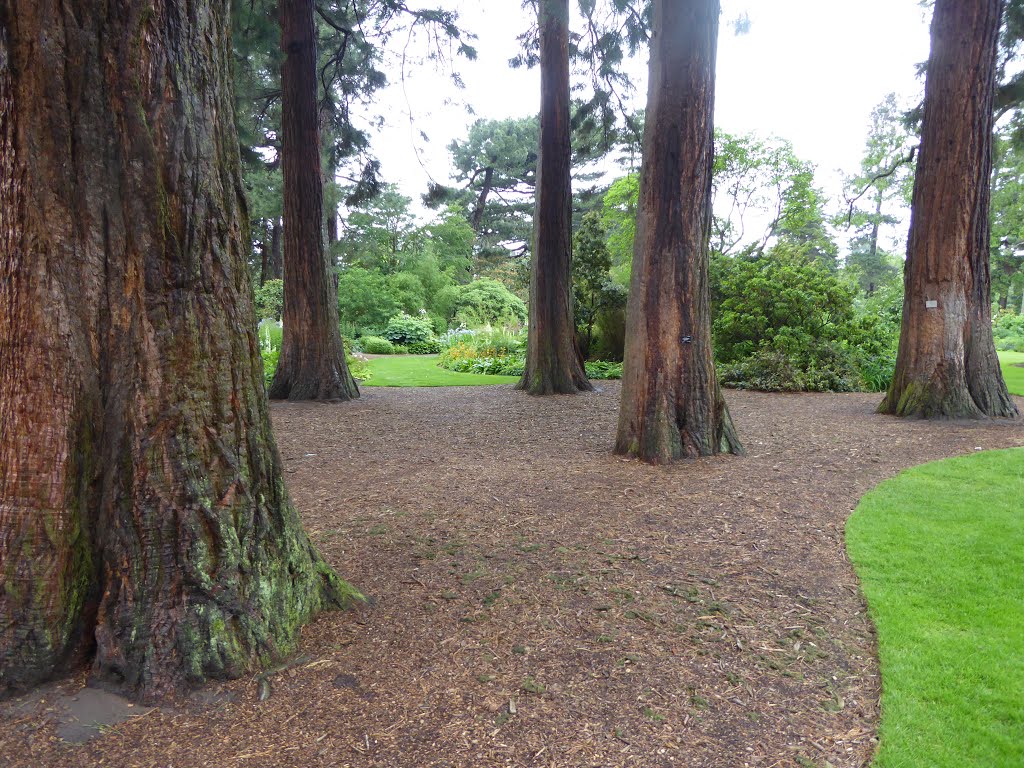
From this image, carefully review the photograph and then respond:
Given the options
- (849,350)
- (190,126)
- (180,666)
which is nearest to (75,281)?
(190,126)

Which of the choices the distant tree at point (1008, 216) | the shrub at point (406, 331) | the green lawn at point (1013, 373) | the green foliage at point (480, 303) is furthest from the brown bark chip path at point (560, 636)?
the distant tree at point (1008, 216)

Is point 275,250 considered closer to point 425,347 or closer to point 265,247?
point 265,247

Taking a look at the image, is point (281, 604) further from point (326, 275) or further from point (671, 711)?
point (326, 275)

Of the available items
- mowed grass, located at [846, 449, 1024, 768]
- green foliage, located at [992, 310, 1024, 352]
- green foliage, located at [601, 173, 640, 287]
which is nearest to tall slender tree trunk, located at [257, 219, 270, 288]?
green foliage, located at [601, 173, 640, 287]

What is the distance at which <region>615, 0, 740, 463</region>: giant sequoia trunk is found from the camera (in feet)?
17.2

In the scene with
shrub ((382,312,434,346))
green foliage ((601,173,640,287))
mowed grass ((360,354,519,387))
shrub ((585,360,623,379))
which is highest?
green foliage ((601,173,640,287))

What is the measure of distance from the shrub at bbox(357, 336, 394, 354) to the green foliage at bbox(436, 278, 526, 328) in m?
3.27

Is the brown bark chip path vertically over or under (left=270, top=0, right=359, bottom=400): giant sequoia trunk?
under

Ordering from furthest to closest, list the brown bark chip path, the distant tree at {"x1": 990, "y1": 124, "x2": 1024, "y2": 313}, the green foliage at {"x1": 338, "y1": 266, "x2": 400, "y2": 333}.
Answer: the green foliage at {"x1": 338, "y1": 266, "x2": 400, "y2": 333}
the distant tree at {"x1": 990, "y1": 124, "x2": 1024, "y2": 313}
the brown bark chip path

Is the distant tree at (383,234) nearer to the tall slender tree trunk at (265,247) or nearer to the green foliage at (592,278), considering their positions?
the tall slender tree trunk at (265,247)

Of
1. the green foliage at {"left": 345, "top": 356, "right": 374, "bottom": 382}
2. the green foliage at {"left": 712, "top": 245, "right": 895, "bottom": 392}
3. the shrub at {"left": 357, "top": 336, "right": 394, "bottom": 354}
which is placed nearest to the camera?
the green foliage at {"left": 712, "top": 245, "right": 895, "bottom": 392}

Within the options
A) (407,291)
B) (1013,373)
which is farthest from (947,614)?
(407,291)

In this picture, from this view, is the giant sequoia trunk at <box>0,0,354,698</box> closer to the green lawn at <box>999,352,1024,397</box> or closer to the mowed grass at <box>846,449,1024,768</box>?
the mowed grass at <box>846,449,1024,768</box>

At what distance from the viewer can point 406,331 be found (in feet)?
74.1
